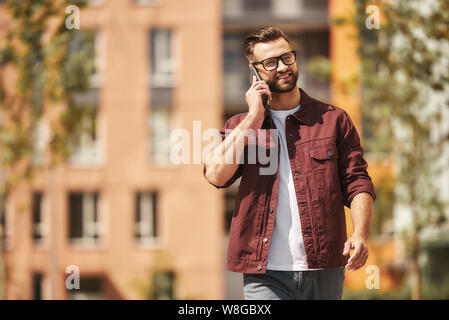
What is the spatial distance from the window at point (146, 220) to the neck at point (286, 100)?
2400 cm

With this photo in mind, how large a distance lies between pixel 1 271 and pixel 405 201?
Answer: 8602 mm

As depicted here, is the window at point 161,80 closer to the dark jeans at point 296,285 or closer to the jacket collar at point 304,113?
the jacket collar at point 304,113

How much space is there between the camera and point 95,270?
26703 millimetres

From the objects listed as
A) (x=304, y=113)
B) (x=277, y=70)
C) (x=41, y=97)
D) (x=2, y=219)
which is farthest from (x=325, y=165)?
(x=41, y=97)

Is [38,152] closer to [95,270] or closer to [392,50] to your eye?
[392,50]

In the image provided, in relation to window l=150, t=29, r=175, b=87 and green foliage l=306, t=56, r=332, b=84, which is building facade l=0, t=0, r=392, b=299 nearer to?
window l=150, t=29, r=175, b=87

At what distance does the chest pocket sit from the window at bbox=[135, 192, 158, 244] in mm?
24143

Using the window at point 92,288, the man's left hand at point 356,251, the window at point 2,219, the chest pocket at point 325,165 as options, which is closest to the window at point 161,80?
the window at point 92,288

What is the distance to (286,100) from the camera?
3.51m

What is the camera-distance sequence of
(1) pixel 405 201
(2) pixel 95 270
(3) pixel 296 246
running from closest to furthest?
(3) pixel 296 246, (1) pixel 405 201, (2) pixel 95 270

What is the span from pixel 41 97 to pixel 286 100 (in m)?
11.1

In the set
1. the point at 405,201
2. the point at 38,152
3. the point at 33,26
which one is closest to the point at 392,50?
the point at 405,201

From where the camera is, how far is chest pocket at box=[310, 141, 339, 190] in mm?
3346

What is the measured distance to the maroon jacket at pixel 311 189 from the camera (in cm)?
329
